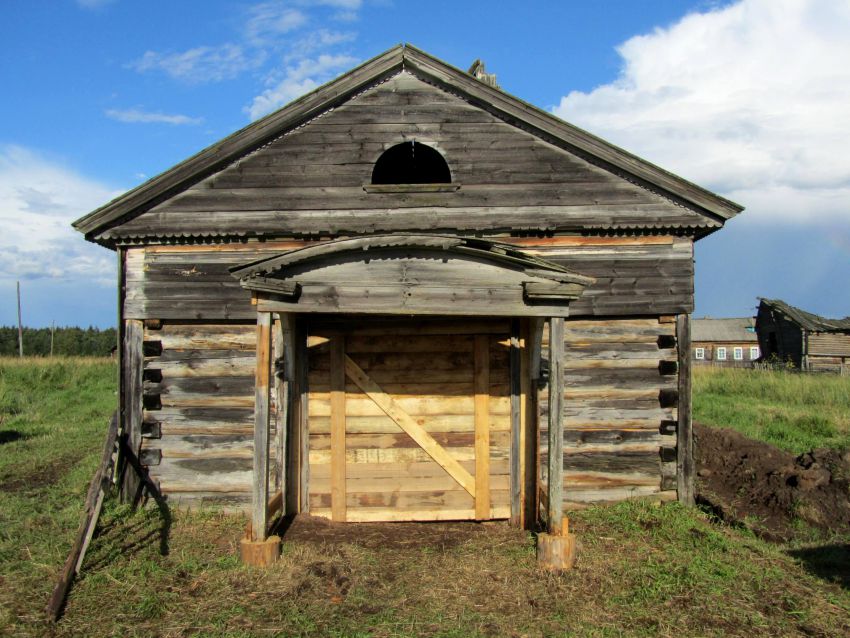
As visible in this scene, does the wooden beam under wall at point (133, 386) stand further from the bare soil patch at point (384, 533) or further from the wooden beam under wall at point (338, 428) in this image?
the wooden beam under wall at point (338, 428)

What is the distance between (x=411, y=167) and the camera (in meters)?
11.3

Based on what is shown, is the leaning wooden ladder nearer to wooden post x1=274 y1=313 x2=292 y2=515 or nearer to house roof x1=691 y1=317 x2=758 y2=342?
wooden post x1=274 y1=313 x2=292 y2=515

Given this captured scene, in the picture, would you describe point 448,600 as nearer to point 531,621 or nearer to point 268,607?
point 531,621

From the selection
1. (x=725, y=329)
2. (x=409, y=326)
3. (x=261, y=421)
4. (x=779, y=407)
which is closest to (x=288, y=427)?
(x=261, y=421)

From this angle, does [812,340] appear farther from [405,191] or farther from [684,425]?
→ [405,191]

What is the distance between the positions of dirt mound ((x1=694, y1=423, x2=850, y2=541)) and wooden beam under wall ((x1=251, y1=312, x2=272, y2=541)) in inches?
226

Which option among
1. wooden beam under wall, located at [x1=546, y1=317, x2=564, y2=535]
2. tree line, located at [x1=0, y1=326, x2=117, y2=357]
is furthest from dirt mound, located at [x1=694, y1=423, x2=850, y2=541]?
tree line, located at [x1=0, y1=326, x2=117, y2=357]

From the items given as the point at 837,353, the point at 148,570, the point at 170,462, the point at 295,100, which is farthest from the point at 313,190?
the point at 837,353

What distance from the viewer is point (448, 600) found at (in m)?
5.66

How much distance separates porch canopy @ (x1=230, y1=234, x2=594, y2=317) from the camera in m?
6.20

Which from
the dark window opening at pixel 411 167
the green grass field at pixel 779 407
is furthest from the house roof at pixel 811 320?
the dark window opening at pixel 411 167

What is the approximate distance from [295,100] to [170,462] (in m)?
4.91

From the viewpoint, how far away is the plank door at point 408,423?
25.8 feet

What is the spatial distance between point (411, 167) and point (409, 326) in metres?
4.33
